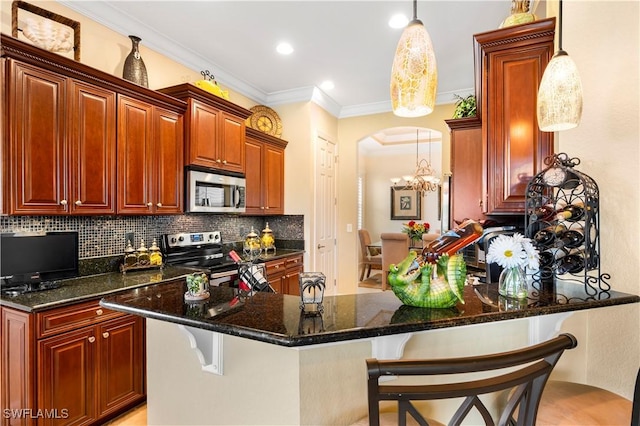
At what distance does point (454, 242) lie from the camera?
4.02 feet

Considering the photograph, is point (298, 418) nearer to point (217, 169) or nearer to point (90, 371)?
point (90, 371)

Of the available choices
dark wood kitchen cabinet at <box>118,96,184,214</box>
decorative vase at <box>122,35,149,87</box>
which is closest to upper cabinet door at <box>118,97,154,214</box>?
dark wood kitchen cabinet at <box>118,96,184,214</box>

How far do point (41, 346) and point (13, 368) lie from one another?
221 millimetres

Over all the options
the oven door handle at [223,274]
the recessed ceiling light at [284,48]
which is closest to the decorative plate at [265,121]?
the recessed ceiling light at [284,48]

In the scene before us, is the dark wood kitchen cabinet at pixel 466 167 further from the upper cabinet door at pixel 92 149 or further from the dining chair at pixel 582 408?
the upper cabinet door at pixel 92 149

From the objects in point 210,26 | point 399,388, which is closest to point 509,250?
point 399,388

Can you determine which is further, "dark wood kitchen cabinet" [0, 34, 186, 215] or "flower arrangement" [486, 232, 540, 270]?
"dark wood kitchen cabinet" [0, 34, 186, 215]

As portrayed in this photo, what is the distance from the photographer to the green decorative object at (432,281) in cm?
117

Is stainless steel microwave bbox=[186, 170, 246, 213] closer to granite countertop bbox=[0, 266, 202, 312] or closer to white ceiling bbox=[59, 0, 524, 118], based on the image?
granite countertop bbox=[0, 266, 202, 312]

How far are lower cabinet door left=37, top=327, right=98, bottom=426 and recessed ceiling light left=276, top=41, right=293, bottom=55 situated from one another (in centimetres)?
281

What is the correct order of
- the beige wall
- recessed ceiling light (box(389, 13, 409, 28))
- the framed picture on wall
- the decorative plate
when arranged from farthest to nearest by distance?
the framed picture on wall, the decorative plate, recessed ceiling light (box(389, 13, 409, 28)), the beige wall

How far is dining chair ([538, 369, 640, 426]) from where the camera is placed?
1126mm

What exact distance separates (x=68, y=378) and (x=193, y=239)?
1.67 meters

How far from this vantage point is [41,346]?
1.79 m
